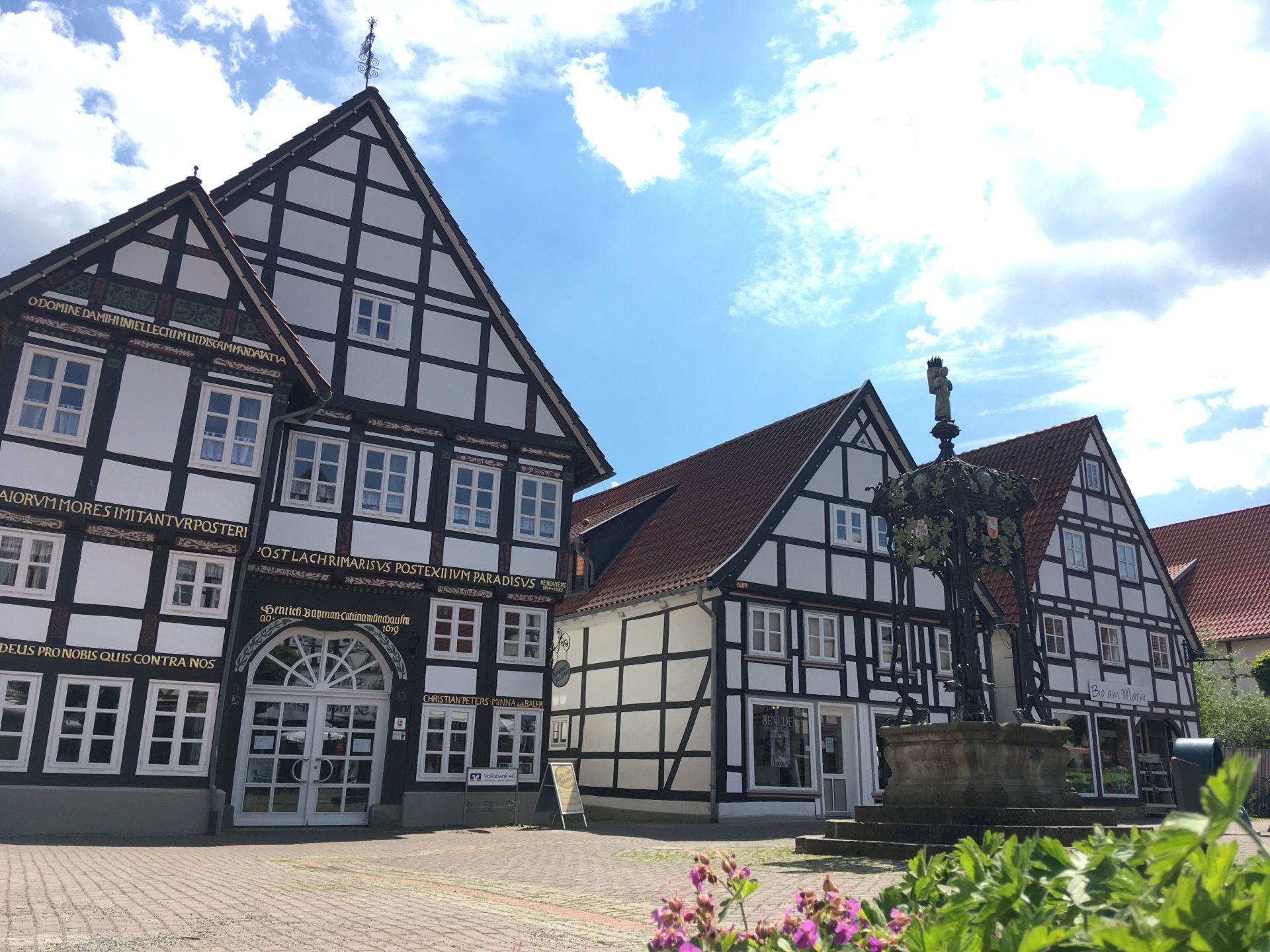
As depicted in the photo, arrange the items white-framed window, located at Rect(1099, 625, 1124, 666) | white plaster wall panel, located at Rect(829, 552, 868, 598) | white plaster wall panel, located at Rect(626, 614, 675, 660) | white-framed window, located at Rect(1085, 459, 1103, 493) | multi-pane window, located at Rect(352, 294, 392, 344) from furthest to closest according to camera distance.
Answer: white-framed window, located at Rect(1085, 459, 1103, 493) < white-framed window, located at Rect(1099, 625, 1124, 666) < white plaster wall panel, located at Rect(829, 552, 868, 598) < white plaster wall panel, located at Rect(626, 614, 675, 660) < multi-pane window, located at Rect(352, 294, 392, 344)

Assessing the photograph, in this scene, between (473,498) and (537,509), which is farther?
(537,509)

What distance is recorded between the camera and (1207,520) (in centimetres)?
4303

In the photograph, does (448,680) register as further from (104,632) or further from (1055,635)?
(1055,635)

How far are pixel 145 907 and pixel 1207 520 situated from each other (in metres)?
45.0

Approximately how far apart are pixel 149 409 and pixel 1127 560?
27588 millimetres

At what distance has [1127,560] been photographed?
3116 cm

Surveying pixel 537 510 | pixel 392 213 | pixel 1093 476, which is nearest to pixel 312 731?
pixel 537 510

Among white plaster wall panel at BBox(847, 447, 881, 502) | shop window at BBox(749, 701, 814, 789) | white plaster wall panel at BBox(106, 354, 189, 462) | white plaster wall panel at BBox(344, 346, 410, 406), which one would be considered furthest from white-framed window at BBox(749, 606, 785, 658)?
white plaster wall panel at BBox(106, 354, 189, 462)

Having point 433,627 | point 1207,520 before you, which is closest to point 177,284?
point 433,627

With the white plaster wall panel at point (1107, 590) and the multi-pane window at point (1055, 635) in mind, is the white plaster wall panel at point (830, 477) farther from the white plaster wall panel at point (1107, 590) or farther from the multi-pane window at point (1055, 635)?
the white plaster wall panel at point (1107, 590)

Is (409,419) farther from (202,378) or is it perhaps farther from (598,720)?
(598,720)

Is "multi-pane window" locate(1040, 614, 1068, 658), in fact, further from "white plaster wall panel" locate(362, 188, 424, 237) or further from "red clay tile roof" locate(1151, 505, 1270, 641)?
"white plaster wall panel" locate(362, 188, 424, 237)

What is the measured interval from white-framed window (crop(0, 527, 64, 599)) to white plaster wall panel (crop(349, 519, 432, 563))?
487 cm

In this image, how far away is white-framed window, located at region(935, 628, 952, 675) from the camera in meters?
25.4
